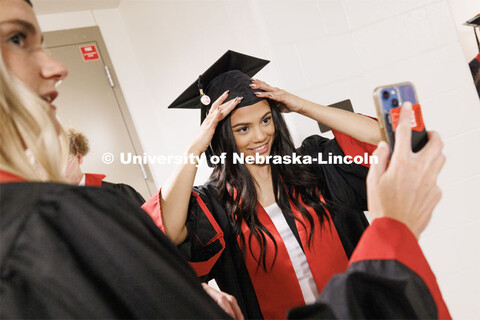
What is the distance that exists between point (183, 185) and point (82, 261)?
3.06 feet

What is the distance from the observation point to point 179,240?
136 centimetres

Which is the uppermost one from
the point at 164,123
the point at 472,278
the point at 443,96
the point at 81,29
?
the point at 81,29

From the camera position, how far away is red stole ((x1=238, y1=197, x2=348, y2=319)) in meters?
1.34

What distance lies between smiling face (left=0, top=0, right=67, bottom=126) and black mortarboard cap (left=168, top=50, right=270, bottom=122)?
0.93m

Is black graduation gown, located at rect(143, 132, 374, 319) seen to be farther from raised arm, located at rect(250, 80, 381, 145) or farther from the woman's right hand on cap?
the woman's right hand on cap

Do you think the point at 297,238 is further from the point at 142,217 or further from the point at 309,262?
the point at 142,217

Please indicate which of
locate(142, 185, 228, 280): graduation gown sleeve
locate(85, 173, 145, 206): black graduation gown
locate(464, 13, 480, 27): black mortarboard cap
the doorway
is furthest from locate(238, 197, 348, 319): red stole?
the doorway

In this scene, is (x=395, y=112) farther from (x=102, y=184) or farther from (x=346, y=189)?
(x=102, y=184)

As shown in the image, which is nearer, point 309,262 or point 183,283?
point 183,283

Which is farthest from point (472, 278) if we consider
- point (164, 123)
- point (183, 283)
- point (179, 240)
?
point (164, 123)

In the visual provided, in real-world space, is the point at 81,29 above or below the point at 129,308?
above

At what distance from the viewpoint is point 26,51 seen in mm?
531

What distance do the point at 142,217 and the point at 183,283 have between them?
0.40 ft

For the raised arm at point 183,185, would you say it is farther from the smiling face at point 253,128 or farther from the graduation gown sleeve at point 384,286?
the graduation gown sleeve at point 384,286
